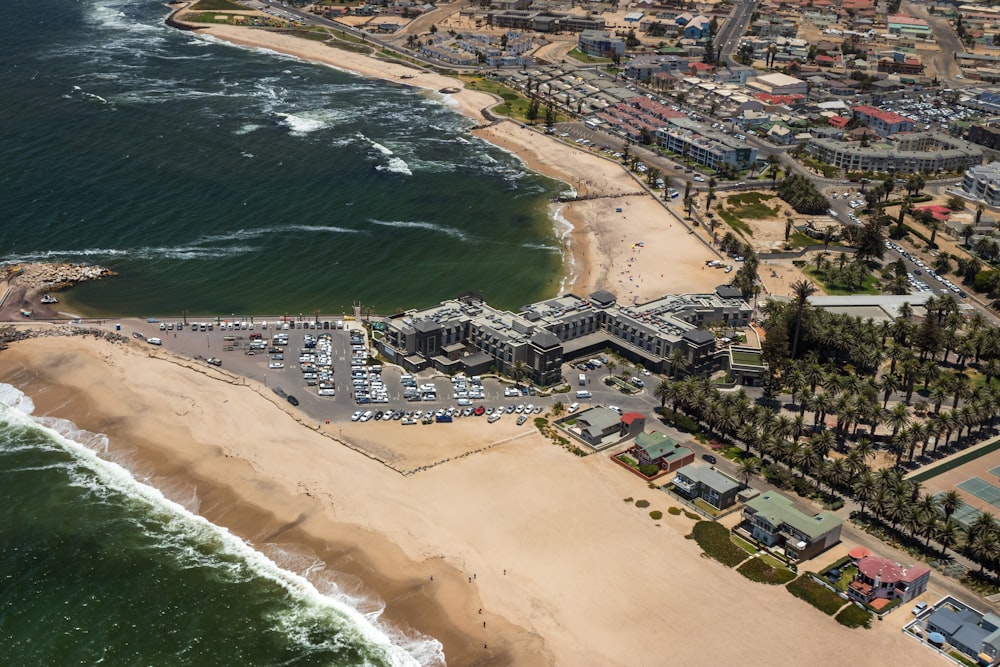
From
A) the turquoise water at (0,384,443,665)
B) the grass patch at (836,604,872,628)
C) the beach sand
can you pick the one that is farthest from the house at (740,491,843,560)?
the turquoise water at (0,384,443,665)

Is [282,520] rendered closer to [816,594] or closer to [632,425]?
[632,425]

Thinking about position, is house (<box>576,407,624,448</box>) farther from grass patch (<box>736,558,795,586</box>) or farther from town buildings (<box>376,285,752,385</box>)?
grass patch (<box>736,558,795,586</box>)

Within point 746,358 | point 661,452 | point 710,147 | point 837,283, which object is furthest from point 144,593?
point 710,147

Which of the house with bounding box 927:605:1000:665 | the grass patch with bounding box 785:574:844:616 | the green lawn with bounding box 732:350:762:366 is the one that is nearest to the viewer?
the house with bounding box 927:605:1000:665

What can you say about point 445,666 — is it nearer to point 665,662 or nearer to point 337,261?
point 665,662

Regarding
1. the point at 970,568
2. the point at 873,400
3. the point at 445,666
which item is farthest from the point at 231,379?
the point at 970,568

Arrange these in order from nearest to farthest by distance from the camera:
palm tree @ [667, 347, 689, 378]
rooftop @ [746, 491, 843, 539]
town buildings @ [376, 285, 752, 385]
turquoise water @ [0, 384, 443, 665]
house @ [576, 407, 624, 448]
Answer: turquoise water @ [0, 384, 443, 665], rooftop @ [746, 491, 843, 539], house @ [576, 407, 624, 448], palm tree @ [667, 347, 689, 378], town buildings @ [376, 285, 752, 385]

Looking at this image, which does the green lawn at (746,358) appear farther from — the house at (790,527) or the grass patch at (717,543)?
the grass patch at (717,543)
